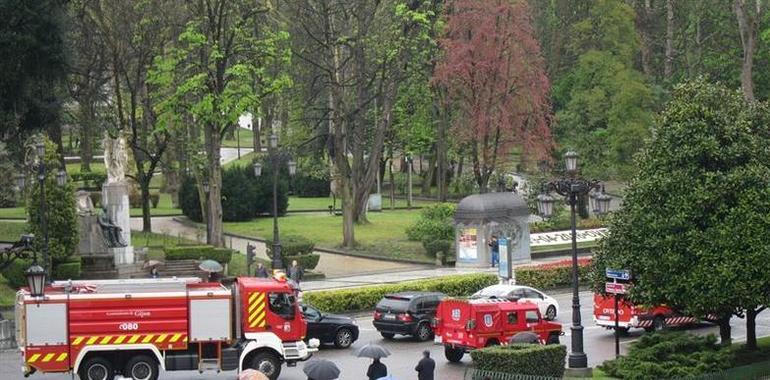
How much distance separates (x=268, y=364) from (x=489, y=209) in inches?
1042

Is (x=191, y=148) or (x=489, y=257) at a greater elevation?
(x=191, y=148)

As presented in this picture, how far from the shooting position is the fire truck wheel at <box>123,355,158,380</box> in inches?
1094

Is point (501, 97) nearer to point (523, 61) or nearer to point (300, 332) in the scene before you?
point (523, 61)

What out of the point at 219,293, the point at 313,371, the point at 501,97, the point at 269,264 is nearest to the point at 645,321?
the point at 219,293

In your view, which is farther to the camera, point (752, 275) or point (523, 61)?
point (523, 61)

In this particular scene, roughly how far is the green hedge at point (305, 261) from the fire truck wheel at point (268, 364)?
22.7 metres

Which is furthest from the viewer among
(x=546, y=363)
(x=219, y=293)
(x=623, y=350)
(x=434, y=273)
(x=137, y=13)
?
(x=137, y=13)

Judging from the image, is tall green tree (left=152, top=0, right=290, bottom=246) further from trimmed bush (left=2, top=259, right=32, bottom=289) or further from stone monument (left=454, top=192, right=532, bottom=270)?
trimmed bush (left=2, top=259, right=32, bottom=289)

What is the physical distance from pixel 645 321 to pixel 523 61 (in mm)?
29022

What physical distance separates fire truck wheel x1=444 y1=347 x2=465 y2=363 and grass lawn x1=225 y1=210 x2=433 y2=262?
2497 cm

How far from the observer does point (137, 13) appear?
195 feet

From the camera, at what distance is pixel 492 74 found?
205 ft

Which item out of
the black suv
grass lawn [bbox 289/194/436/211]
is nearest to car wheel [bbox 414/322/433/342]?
the black suv

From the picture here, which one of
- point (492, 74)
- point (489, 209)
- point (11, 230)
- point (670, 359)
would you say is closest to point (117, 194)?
point (11, 230)
